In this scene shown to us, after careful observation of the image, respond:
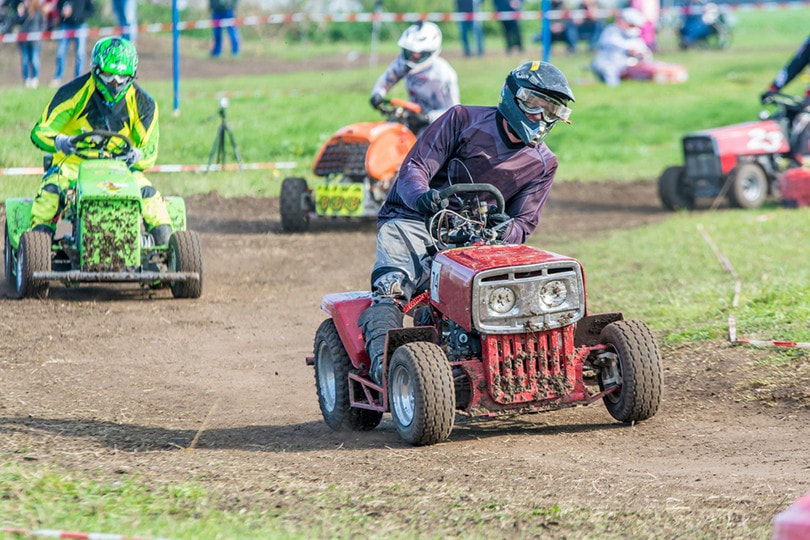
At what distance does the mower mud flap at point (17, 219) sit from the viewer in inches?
394

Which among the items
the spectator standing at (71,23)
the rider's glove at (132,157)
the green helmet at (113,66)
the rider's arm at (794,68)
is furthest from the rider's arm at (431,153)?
the spectator standing at (71,23)

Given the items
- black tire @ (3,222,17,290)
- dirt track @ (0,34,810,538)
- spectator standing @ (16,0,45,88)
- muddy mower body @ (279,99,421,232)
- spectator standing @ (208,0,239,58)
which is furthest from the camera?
spectator standing @ (208,0,239,58)

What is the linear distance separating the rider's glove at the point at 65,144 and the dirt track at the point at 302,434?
49.2 inches

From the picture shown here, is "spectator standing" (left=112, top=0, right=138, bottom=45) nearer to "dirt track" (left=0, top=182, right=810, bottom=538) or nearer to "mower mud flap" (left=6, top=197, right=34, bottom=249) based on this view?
"mower mud flap" (left=6, top=197, right=34, bottom=249)

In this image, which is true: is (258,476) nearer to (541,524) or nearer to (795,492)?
(541,524)

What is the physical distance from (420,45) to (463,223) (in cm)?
768

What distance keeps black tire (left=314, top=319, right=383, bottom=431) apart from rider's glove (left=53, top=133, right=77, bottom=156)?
4.02 m

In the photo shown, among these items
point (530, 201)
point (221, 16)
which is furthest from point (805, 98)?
point (221, 16)

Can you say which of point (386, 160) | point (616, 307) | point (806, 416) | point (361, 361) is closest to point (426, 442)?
point (361, 361)

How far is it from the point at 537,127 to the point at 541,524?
2.60 metres

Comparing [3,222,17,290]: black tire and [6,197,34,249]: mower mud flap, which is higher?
[6,197,34,249]: mower mud flap

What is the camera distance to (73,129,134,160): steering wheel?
10070 mm

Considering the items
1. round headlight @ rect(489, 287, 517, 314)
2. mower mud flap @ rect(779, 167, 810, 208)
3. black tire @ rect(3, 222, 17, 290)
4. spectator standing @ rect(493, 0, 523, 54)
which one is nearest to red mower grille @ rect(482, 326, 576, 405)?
round headlight @ rect(489, 287, 517, 314)

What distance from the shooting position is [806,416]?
259 inches
